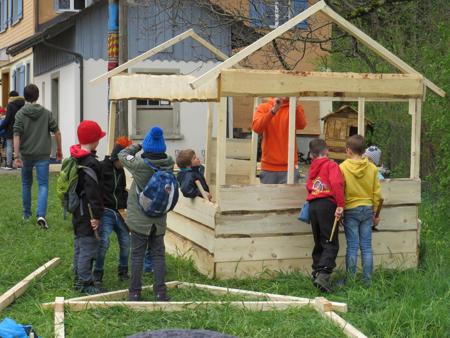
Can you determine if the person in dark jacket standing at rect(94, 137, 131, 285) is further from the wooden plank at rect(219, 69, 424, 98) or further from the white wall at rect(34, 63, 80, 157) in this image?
the white wall at rect(34, 63, 80, 157)

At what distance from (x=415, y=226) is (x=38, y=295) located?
3.74m

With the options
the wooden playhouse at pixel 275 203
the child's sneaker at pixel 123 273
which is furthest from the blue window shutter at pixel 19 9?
the child's sneaker at pixel 123 273

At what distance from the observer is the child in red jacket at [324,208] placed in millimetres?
7133

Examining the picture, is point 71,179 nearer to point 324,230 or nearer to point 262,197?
point 262,197

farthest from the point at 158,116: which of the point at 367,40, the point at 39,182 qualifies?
the point at 367,40

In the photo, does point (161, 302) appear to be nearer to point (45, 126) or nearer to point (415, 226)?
point (415, 226)

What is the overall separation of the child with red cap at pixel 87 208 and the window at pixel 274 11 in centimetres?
585

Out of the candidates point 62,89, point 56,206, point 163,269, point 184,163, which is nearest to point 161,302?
point 163,269

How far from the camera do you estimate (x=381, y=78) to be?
7.88m

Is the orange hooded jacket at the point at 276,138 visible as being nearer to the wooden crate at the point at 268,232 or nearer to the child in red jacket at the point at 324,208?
the wooden crate at the point at 268,232

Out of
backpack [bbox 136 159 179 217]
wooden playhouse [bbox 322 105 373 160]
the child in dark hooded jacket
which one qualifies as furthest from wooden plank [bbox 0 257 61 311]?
wooden playhouse [bbox 322 105 373 160]

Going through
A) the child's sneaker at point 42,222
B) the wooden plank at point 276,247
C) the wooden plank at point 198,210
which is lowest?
the child's sneaker at point 42,222

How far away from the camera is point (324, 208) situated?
7176mm

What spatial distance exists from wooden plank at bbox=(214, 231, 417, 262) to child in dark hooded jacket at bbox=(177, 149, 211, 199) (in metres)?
0.80
